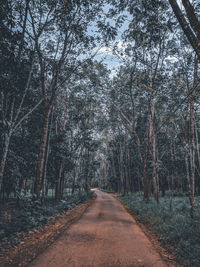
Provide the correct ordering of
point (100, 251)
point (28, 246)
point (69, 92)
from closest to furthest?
point (100, 251) < point (28, 246) < point (69, 92)

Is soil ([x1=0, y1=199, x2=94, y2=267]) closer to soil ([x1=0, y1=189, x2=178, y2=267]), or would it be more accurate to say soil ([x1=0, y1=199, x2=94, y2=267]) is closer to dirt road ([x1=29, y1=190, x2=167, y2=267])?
soil ([x1=0, y1=189, x2=178, y2=267])

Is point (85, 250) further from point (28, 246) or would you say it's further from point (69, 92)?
point (69, 92)

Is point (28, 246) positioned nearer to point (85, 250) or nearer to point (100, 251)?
point (85, 250)

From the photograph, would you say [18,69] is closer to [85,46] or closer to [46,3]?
[46,3]

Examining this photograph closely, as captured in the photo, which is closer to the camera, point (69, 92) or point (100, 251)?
point (100, 251)

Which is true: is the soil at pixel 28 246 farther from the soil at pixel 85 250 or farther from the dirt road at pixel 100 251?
the dirt road at pixel 100 251

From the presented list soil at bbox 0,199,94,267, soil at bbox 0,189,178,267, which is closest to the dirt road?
soil at bbox 0,189,178,267

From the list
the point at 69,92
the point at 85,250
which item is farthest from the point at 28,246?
the point at 69,92

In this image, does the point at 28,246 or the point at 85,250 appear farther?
the point at 28,246

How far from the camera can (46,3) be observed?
9.34m

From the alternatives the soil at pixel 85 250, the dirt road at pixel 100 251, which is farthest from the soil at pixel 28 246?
the dirt road at pixel 100 251

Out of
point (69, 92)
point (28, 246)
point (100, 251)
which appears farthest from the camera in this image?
point (69, 92)

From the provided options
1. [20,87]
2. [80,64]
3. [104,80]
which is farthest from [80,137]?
[20,87]

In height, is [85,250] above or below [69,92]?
below
